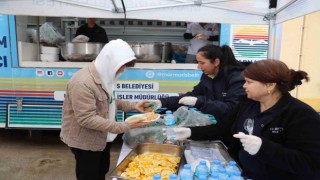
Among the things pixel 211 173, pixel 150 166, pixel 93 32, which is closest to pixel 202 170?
pixel 211 173

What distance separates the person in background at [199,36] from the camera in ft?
14.8

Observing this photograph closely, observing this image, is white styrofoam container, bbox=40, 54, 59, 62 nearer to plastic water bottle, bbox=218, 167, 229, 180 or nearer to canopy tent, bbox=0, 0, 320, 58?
canopy tent, bbox=0, 0, 320, 58

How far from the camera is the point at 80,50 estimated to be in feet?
14.0

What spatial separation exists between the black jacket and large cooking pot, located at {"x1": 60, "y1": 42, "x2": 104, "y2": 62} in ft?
10.8

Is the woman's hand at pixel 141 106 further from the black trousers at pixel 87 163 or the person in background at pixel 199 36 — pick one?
the person in background at pixel 199 36

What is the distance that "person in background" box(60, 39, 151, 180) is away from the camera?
75.8 inches

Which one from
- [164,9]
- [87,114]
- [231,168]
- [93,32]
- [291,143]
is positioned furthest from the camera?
[93,32]

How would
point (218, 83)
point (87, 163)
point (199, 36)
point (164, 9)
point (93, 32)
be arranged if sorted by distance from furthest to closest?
point (93, 32)
point (199, 36)
point (164, 9)
point (218, 83)
point (87, 163)

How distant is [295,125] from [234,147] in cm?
62

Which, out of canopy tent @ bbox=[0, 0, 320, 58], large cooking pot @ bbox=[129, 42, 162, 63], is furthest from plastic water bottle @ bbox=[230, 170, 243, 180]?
large cooking pot @ bbox=[129, 42, 162, 63]

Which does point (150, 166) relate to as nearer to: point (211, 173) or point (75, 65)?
point (211, 173)

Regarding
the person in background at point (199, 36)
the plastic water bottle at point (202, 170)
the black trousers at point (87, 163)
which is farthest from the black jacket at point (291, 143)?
the person in background at point (199, 36)

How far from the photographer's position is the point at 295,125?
1.41 metres

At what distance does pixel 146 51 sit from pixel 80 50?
3.48ft
